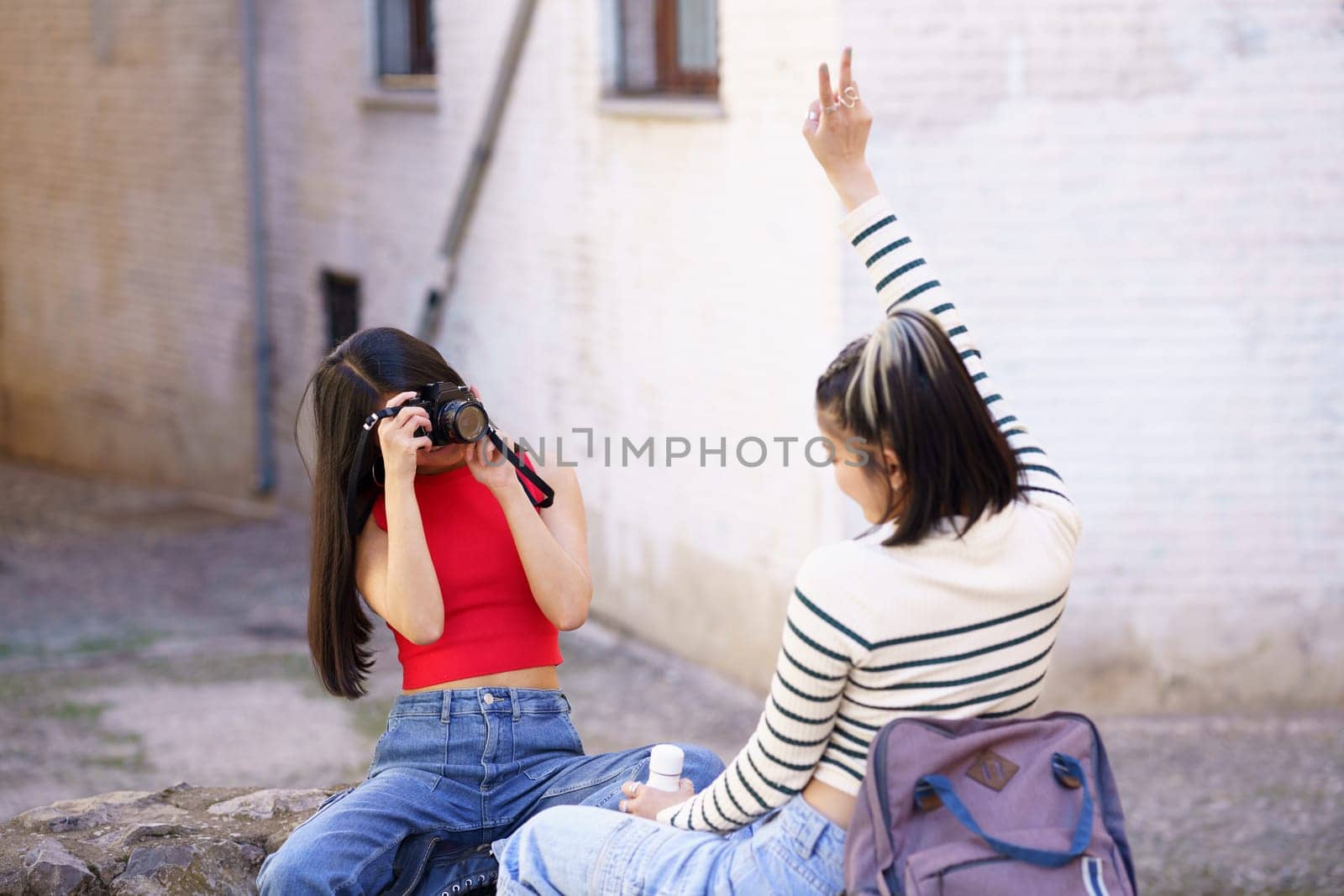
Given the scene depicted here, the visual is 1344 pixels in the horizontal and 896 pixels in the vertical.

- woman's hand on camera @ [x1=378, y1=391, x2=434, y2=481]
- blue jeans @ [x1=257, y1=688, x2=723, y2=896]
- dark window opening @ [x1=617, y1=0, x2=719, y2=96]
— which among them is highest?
dark window opening @ [x1=617, y1=0, x2=719, y2=96]

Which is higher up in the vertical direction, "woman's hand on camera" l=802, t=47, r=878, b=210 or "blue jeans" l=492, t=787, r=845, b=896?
"woman's hand on camera" l=802, t=47, r=878, b=210

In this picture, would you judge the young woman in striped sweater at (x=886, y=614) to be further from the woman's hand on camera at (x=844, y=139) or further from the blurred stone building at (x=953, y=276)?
the blurred stone building at (x=953, y=276)

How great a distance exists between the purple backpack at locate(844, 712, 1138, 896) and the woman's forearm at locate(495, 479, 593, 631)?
0.93 meters

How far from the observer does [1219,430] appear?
6410mm

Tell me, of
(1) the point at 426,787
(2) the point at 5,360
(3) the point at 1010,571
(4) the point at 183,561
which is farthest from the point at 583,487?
(2) the point at 5,360

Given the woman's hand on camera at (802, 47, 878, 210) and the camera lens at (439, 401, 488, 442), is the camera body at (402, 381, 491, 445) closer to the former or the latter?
the camera lens at (439, 401, 488, 442)

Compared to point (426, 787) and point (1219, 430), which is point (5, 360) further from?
point (426, 787)

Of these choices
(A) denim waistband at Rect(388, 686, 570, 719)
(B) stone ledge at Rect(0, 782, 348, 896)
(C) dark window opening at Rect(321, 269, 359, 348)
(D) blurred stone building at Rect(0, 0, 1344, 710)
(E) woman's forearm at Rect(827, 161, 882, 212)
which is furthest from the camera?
(C) dark window opening at Rect(321, 269, 359, 348)

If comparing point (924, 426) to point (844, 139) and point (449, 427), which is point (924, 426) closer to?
point (844, 139)

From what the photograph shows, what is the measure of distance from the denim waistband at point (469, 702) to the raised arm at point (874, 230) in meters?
1.05

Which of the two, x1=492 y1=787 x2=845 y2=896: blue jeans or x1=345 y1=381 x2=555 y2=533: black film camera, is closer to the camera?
x1=492 y1=787 x2=845 y2=896: blue jeans

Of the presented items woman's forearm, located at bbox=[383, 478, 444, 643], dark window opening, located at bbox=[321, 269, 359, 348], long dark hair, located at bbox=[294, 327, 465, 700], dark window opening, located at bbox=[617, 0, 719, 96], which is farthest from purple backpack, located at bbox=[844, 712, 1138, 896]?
dark window opening, located at bbox=[321, 269, 359, 348]

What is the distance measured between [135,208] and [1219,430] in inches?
401

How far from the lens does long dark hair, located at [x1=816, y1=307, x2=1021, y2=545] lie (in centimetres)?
216
